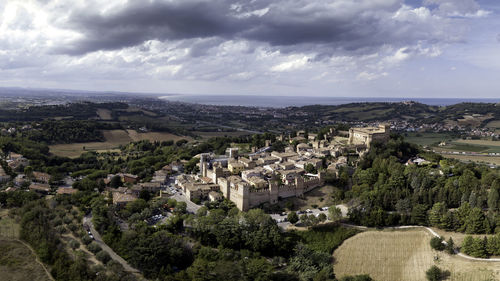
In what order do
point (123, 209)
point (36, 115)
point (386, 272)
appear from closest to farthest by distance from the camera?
point (386, 272) < point (123, 209) < point (36, 115)

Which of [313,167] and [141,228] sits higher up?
[313,167]

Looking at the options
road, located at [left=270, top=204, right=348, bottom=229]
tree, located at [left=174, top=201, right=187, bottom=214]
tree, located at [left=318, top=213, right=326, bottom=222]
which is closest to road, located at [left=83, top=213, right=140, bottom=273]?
tree, located at [left=174, top=201, right=187, bottom=214]

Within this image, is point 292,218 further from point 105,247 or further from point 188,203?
point 105,247

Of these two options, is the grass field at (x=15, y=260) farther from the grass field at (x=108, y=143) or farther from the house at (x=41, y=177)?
the grass field at (x=108, y=143)

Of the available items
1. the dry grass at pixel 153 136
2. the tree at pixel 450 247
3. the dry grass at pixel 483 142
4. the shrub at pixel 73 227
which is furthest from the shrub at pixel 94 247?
the dry grass at pixel 483 142

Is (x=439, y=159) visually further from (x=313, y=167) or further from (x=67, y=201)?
(x=67, y=201)

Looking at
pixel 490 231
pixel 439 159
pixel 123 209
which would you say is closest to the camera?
pixel 490 231

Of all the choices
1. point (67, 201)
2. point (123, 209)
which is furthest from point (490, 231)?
point (67, 201)
